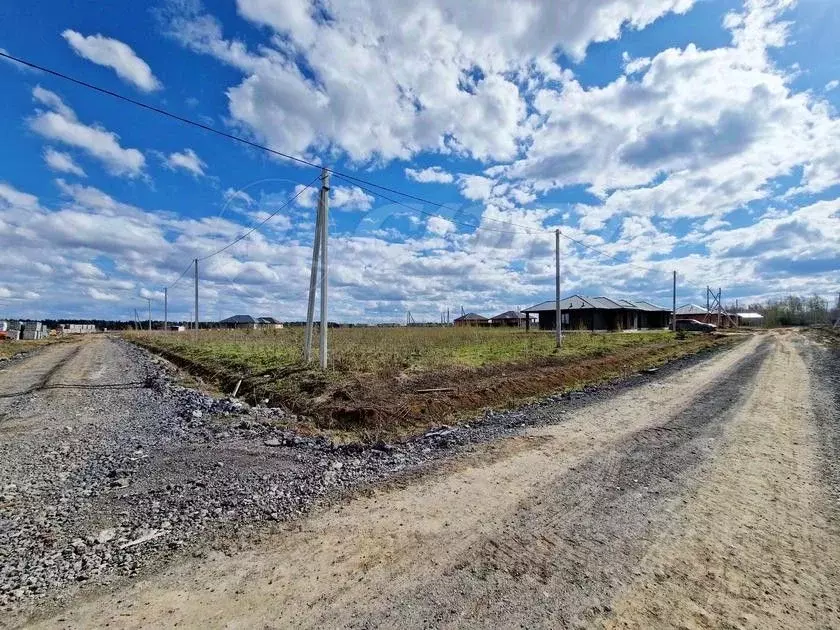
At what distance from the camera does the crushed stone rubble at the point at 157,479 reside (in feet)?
10.7

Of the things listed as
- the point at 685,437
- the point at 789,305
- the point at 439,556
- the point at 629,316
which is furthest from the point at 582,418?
the point at 789,305

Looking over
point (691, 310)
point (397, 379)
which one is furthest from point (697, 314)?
point (397, 379)

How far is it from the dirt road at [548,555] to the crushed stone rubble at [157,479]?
42 centimetres

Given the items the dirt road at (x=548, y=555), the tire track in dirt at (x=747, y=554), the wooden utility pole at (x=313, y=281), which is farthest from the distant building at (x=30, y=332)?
the tire track in dirt at (x=747, y=554)

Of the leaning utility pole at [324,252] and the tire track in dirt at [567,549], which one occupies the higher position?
the leaning utility pole at [324,252]

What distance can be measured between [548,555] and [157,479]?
4.14m

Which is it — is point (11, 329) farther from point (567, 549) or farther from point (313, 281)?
point (567, 549)

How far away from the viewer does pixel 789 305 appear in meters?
85.8

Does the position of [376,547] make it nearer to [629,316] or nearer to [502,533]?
[502,533]

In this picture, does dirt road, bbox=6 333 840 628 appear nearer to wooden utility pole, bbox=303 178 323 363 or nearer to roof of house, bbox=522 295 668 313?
wooden utility pole, bbox=303 178 323 363

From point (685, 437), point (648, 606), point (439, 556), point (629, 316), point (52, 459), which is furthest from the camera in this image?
point (629, 316)

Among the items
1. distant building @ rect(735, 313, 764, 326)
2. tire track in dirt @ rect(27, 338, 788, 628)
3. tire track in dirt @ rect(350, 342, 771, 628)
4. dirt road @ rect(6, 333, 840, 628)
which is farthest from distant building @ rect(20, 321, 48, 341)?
distant building @ rect(735, 313, 764, 326)

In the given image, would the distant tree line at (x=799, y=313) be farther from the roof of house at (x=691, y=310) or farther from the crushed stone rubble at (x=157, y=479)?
the crushed stone rubble at (x=157, y=479)

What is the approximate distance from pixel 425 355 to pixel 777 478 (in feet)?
33.3
